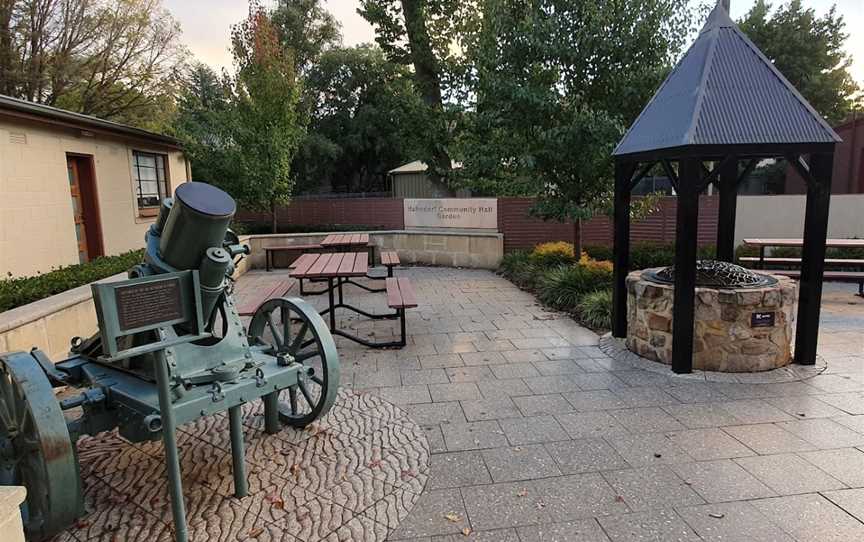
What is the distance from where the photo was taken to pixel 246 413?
150 inches

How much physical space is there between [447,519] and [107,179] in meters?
8.78

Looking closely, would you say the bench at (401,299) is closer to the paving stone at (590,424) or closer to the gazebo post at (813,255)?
the paving stone at (590,424)

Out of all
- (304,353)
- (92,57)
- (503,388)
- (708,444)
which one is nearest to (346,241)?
(503,388)

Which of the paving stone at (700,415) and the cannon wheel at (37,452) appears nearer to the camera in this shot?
the cannon wheel at (37,452)

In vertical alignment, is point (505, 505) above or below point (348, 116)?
below

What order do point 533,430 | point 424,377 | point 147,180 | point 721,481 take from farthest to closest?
point 147,180
point 424,377
point 533,430
point 721,481

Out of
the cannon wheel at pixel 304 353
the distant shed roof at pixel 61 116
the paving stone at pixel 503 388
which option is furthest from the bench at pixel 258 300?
the distant shed roof at pixel 61 116

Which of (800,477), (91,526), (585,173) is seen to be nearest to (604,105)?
(585,173)

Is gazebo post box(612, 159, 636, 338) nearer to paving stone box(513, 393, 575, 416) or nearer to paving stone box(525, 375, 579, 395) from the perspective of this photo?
paving stone box(525, 375, 579, 395)

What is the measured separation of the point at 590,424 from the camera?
3.56 m

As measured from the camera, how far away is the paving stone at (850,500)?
252 centimetres

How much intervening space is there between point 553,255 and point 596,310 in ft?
10.9

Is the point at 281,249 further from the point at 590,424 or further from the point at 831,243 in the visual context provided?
the point at 831,243

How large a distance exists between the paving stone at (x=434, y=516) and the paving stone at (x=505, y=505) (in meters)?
0.05
